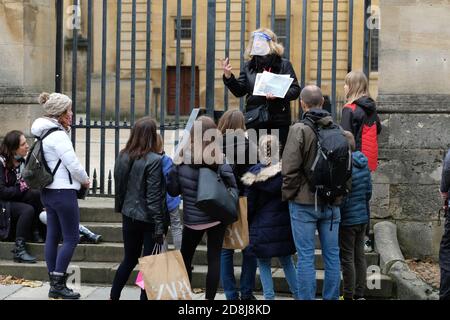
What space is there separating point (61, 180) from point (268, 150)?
6.26 ft

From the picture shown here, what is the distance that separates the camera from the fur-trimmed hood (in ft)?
22.6

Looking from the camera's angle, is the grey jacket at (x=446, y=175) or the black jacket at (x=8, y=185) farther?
the black jacket at (x=8, y=185)

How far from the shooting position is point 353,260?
282 inches

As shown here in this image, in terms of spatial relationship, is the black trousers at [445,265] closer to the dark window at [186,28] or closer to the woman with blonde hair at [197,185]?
the woman with blonde hair at [197,185]

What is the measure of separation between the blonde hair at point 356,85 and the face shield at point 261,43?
887 mm

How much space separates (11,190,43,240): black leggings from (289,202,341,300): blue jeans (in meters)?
3.04

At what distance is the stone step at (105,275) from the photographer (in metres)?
7.83

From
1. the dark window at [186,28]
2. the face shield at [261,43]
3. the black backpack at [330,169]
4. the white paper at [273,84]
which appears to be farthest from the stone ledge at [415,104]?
the dark window at [186,28]

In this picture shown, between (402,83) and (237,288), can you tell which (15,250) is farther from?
(402,83)

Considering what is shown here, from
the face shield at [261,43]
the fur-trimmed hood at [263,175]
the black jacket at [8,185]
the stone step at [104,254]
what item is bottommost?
the stone step at [104,254]

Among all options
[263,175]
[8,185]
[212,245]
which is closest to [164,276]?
[212,245]

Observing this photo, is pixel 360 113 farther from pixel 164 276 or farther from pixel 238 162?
pixel 164 276

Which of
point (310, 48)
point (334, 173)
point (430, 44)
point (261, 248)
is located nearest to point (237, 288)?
point (261, 248)

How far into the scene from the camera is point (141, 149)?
6809 mm
